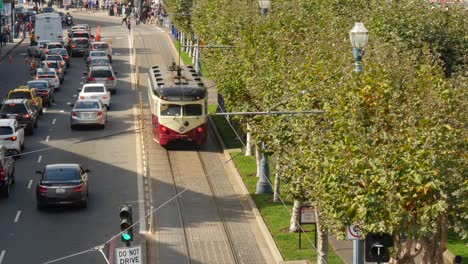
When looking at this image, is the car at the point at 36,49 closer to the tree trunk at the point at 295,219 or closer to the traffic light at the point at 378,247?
the tree trunk at the point at 295,219

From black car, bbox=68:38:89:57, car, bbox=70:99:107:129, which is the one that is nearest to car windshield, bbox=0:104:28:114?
car, bbox=70:99:107:129

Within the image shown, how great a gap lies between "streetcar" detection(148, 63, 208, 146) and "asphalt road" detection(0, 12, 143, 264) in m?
1.78

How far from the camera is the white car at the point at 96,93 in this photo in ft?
199

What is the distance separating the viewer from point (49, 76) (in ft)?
229

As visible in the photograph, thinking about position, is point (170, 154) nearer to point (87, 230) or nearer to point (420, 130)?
point (87, 230)

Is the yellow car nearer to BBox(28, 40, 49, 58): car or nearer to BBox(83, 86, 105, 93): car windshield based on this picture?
BBox(83, 86, 105, 93): car windshield

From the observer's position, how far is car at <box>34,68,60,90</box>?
227ft

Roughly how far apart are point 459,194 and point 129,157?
29381 mm

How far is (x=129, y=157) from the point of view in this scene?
49.2 m

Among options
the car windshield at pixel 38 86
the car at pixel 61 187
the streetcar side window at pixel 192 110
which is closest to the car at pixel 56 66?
the car windshield at pixel 38 86

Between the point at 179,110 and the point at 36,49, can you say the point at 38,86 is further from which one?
the point at 36,49

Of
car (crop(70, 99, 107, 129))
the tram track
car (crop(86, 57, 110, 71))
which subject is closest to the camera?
the tram track

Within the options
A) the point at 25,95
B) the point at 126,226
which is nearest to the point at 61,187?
the point at 126,226

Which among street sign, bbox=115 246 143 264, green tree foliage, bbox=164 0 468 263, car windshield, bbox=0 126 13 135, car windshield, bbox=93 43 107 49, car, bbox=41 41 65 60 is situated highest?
green tree foliage, bbox=164 0 468 263
